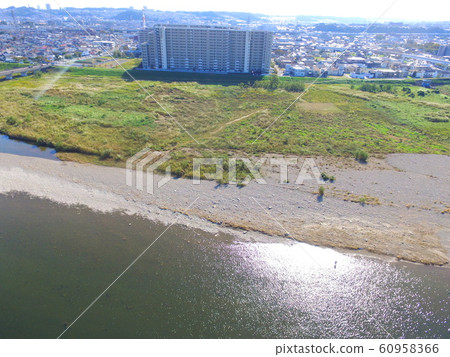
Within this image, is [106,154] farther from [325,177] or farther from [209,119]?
[325,177]

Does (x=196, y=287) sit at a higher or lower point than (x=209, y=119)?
lower

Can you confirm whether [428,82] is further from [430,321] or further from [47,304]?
[47,304]

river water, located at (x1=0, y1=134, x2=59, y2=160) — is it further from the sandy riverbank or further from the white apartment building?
the white apartment building

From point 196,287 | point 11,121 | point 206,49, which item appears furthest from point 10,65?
point 196,287

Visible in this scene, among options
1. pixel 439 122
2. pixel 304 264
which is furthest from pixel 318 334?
pixel 439 122

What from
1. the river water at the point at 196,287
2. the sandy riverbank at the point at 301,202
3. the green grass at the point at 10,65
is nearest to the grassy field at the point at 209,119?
the sandy riverbank at the point at 301,202

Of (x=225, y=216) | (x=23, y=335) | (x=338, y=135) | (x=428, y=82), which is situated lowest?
(x=23, y=335)
